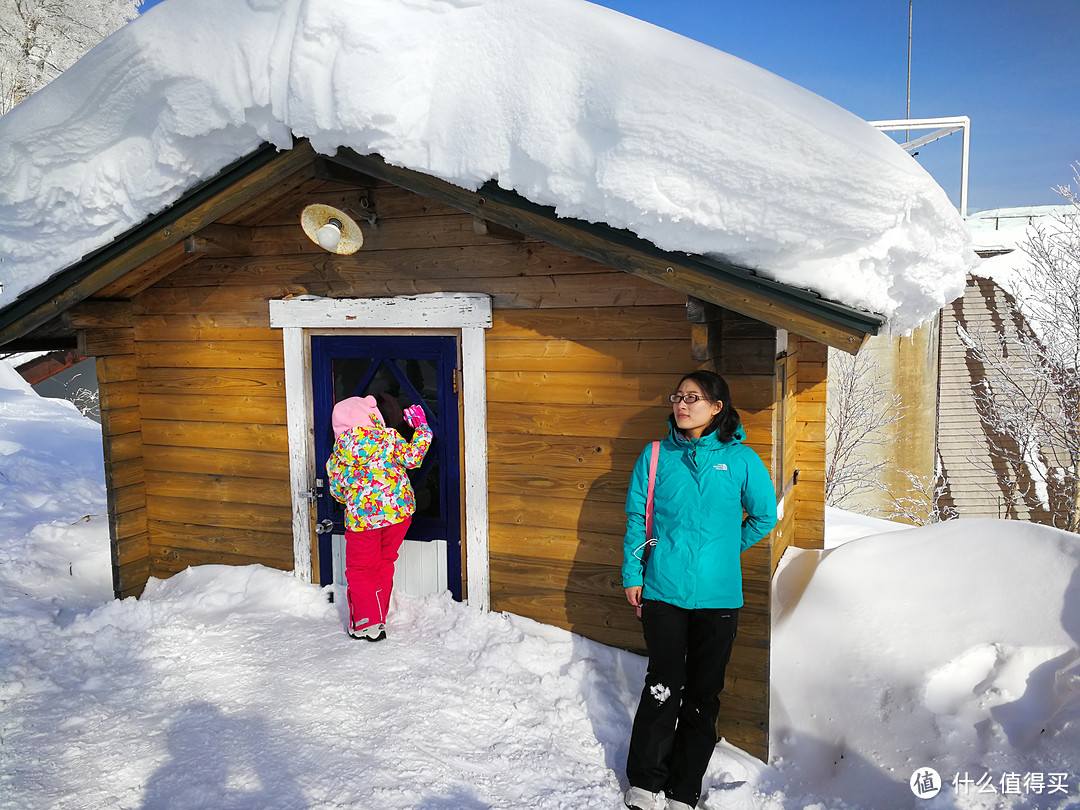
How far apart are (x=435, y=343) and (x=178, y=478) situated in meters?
2.37

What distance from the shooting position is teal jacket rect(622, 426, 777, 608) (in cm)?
332

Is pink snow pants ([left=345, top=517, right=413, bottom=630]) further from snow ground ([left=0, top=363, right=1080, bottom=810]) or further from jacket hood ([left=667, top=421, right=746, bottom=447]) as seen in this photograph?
jacket hood ([left=667, top=421, right=746, bottom=447])

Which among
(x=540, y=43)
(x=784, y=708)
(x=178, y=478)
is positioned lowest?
(x=784, y=708)

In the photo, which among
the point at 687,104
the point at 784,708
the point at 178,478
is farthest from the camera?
the point at 178,478

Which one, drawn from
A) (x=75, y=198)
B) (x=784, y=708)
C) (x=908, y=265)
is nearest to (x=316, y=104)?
(x=75, y=198)

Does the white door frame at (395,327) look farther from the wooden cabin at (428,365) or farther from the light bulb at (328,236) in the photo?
the light bulb at (328,236)

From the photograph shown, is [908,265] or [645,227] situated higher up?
[645,227]

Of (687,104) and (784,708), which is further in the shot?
(784,708)

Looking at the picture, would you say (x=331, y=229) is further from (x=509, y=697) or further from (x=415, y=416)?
(x=509, y=697)

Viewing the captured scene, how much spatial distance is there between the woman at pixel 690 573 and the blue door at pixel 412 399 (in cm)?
154

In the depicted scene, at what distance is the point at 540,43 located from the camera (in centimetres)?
349

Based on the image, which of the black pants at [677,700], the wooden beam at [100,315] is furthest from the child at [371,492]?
the wooden beam at [100,315]

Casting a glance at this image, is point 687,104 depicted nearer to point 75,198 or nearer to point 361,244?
point 361,244

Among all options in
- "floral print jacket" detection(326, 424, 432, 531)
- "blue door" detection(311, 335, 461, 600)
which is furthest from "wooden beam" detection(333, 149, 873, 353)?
"floral print jacket" detection(326, 424, 432, 531)
